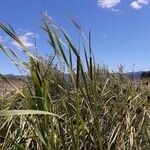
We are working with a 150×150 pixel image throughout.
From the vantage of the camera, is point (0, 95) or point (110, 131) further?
point (0, 95)

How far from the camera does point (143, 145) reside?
3.62 m

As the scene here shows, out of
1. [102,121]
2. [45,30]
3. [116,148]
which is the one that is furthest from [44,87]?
[102,121]

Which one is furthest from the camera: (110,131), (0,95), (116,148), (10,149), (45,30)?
(0,95)

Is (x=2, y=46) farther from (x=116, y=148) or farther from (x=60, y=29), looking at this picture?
(x=116, y=148)

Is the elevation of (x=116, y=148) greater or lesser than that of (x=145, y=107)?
lesser

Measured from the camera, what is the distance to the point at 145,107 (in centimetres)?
402

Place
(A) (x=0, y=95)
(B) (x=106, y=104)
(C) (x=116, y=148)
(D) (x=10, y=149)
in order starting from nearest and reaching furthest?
(D) (x=10, y=149) → (C) (x=116, y=148) → (B) (x=106, y=104) → (A) (x=0, y=95)

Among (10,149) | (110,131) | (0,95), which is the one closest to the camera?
(10,149)

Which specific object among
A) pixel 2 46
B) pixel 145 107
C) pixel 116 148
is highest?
pixel 2 46

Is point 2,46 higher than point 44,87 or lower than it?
higher

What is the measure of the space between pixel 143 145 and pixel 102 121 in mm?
464

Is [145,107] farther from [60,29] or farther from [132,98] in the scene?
[60,29]

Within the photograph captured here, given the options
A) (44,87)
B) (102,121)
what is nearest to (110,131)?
(102,121)

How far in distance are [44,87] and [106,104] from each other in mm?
2077
